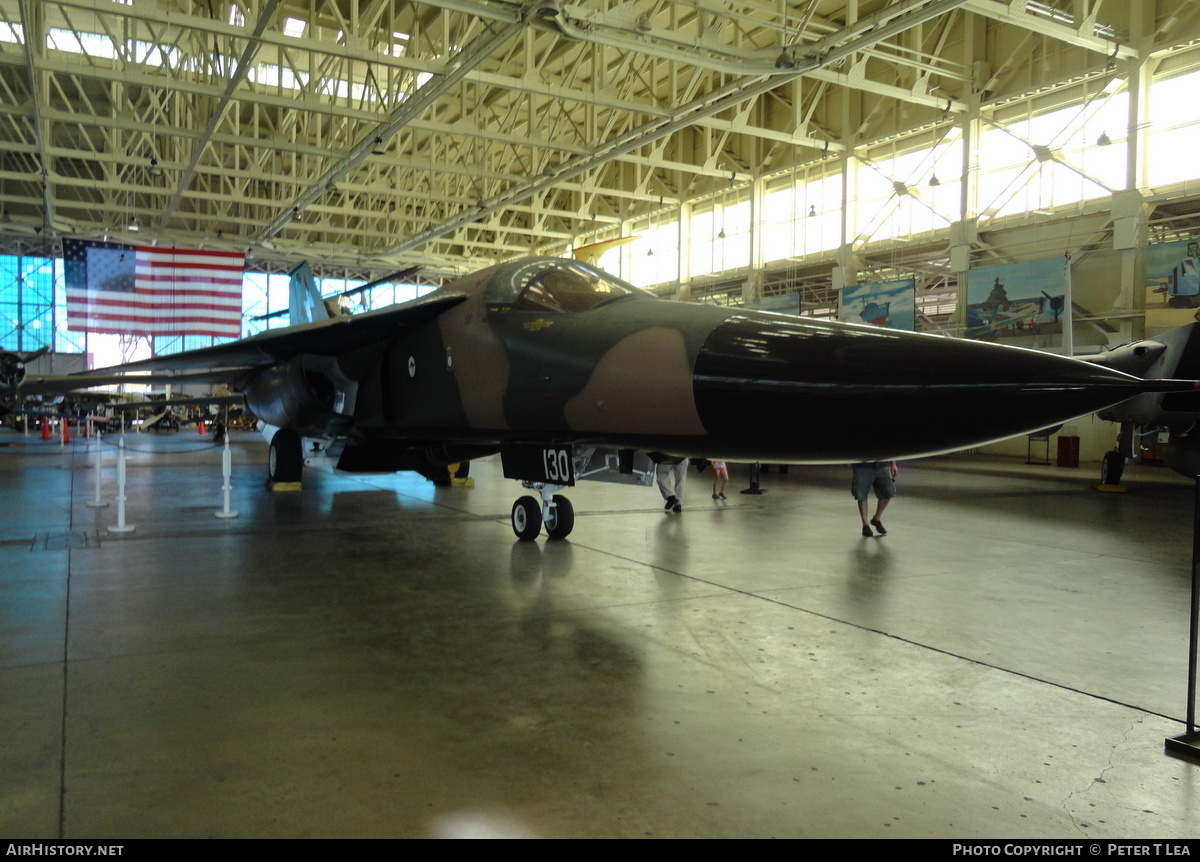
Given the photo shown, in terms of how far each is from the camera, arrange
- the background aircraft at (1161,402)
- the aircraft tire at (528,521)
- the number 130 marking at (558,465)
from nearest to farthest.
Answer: the number 130 marking at (558,465), the aircraft tire at (528,521), the background aircraft at (1161,402)

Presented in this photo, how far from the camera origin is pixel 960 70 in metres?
21.2

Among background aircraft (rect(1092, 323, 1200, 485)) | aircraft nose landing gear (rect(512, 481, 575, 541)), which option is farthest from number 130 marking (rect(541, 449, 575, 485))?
background aircraft (rect(1092, 323, 1200, 485))

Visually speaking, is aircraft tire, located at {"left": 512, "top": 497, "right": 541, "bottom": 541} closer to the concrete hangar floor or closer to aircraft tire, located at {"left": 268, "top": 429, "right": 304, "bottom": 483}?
the concrete hangar floor

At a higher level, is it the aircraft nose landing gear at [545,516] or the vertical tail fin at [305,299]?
the vertical tail fin at [305,299]

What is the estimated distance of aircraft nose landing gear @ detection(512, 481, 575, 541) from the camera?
24.6ft

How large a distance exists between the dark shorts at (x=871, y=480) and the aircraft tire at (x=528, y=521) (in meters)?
3.33

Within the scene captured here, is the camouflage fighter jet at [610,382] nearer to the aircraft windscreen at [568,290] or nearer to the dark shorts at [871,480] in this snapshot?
the aircraft windscreen at [568,290]

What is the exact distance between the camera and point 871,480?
325 inches

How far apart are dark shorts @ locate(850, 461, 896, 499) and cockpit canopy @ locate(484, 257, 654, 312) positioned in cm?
370

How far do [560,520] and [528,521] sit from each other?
317 mm

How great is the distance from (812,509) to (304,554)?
675cm

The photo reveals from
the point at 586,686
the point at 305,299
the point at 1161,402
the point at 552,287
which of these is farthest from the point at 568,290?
the point at 305,299

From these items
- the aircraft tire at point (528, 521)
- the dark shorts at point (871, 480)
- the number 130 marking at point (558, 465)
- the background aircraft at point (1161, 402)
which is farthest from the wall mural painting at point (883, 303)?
the number 130 marking at point (558, 465)

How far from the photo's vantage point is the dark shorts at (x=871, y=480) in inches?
322
